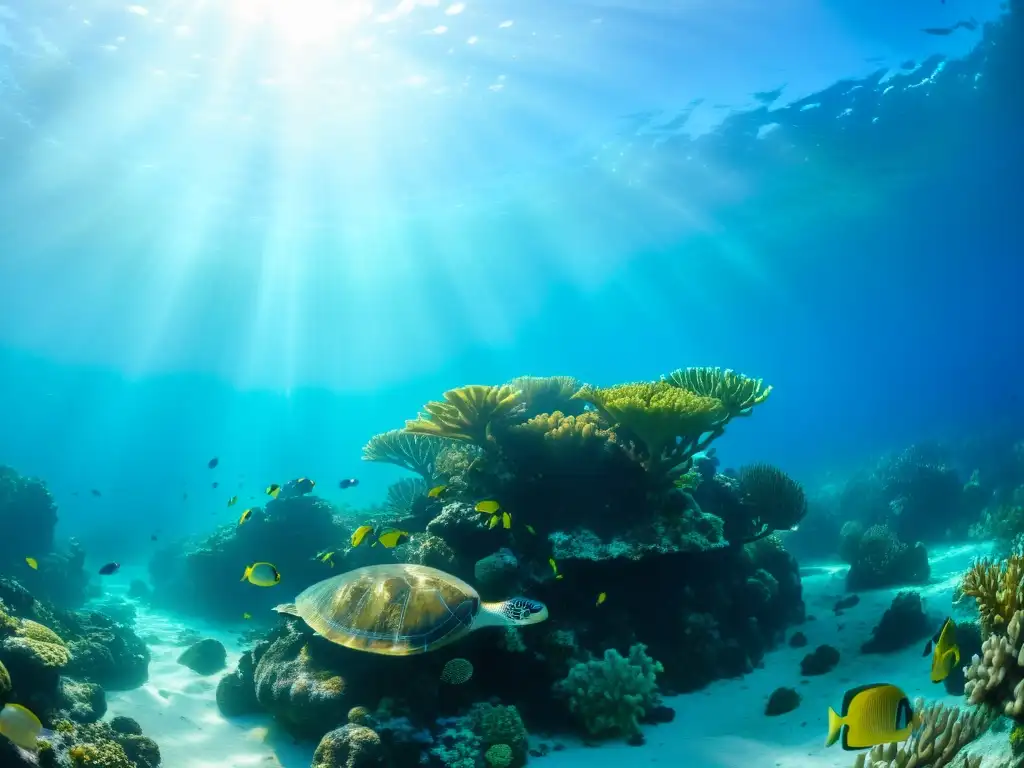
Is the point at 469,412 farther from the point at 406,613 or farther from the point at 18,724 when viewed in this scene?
the point at 18,724

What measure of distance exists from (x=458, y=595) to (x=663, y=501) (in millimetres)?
3446

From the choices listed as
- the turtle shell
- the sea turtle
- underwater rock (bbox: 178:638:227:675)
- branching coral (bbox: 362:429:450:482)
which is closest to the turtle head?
the sea turtle

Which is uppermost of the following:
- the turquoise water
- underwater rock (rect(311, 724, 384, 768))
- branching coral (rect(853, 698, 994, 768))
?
the turquoise water

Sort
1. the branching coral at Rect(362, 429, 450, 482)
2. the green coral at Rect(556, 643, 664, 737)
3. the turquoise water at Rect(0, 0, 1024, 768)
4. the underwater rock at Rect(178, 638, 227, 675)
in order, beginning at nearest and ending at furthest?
the green coral at Rect(556, 643, 664, 737), the underwater rock at Rect(178, 638, 227, 675), the branching coral at Rect(362, 429, 450, 482), the turquoise water at Rect(0, 0, 1024, 768)

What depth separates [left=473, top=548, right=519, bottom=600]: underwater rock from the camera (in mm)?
6805

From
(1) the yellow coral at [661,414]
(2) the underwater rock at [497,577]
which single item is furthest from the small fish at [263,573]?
(1) the yellow coral at [661,414]

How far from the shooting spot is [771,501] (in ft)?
30.4

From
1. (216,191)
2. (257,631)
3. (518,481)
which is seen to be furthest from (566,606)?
(216,191)

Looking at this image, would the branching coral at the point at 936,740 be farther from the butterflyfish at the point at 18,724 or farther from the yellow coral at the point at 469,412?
the butterflyfish at the point at 18,724

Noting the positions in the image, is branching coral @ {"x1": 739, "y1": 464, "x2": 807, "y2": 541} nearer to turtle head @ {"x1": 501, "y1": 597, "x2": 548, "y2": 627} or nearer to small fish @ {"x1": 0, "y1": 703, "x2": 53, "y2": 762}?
turtle head @ {"x1": 501, "y1": 597, "x2": 548, "y2": 627}

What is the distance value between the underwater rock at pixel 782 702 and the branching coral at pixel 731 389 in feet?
11.7

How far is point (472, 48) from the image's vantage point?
21.2 metres

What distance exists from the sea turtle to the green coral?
1.28 meters

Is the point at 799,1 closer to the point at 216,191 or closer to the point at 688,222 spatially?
the point at 688,222
